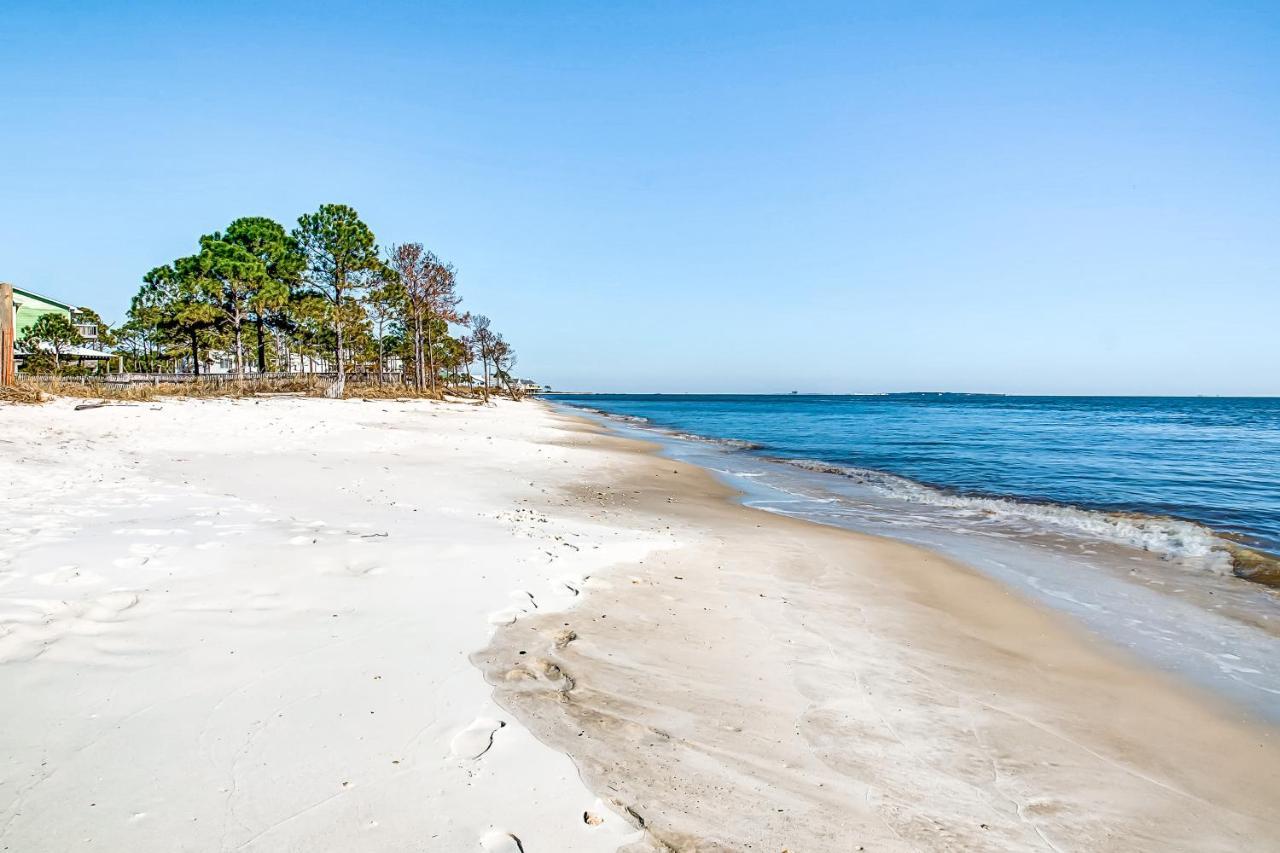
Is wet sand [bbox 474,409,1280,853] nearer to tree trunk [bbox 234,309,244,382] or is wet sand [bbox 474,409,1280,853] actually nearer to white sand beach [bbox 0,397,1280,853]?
white sand beach [bbox 0,397,1280,853]

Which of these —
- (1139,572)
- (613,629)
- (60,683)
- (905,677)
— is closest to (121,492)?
(60,683)

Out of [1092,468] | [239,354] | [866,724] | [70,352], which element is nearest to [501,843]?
[866,724]

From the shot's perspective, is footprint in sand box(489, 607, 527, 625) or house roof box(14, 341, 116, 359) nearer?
footprint in sand box(489, 607, 527, 625)

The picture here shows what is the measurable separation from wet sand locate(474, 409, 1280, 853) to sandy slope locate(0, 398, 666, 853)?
0.41 meters

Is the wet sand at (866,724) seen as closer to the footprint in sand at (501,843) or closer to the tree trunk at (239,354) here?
the footprint in sand at (501,843)

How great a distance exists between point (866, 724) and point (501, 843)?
8.37 feet

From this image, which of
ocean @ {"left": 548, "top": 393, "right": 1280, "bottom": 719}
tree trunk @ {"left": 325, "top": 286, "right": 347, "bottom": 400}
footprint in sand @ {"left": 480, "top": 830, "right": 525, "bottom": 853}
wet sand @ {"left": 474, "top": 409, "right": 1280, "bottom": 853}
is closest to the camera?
footprint in sand @ {"left": 480, "top": 830, "right": 525, "bottom": 853}

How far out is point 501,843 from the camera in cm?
246

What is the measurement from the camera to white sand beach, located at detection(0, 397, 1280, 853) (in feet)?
8.86

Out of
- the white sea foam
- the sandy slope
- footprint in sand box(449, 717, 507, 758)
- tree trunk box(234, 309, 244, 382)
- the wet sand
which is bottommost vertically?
the white sea foam

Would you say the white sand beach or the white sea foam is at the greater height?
the white sand beach

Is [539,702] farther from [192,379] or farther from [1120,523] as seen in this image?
[192,379]

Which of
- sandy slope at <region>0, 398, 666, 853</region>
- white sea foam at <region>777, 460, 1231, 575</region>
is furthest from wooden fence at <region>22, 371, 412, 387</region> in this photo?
white sea foam at <region>777, 460, 1231, 575</region>

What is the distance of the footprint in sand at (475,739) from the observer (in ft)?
10.1
